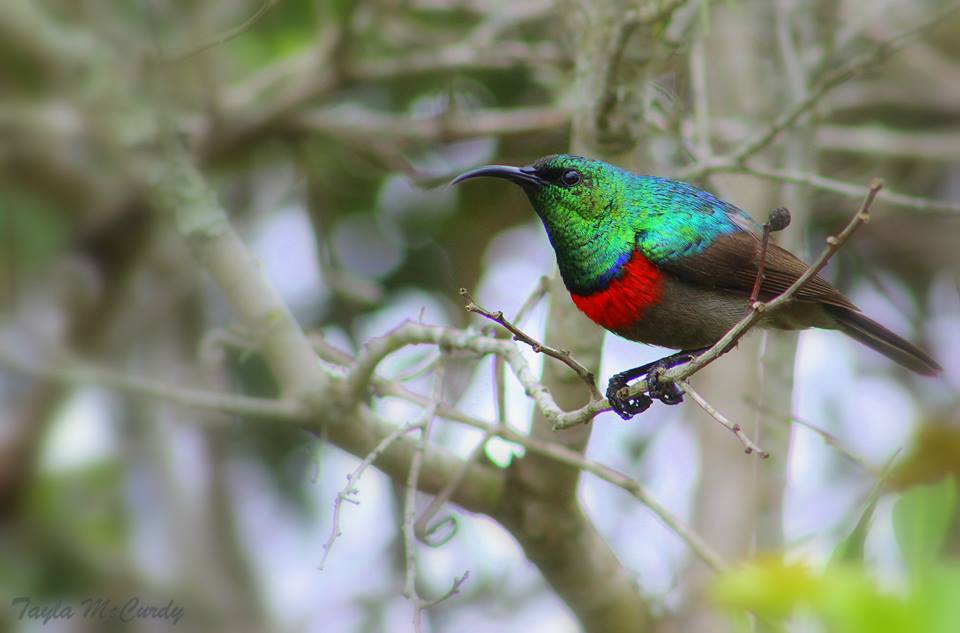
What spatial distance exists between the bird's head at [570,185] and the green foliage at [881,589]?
173cm

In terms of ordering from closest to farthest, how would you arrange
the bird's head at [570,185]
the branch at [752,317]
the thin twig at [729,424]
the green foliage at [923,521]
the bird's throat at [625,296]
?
the green foliage at [923,521] < the branch at [752,317] < the thin twig at [729,424] < the bird's throat at [625,296] < the bird's head at [570,185]

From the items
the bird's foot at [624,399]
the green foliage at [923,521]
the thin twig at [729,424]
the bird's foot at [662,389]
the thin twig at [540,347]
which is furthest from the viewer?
the bird's foot at [624,399]

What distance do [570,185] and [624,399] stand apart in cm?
68

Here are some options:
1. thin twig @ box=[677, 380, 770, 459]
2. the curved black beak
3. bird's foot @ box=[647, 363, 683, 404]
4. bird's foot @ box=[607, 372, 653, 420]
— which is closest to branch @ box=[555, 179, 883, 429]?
thin twig @ box=[677, 380, 770, 459]

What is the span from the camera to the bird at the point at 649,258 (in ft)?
10.7

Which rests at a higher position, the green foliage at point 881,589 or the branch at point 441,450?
the green foliage at point 881,589

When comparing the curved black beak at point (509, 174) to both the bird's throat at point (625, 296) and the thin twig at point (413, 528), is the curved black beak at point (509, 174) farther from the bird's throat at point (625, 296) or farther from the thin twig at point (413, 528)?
the thin twig at point (413, 528)

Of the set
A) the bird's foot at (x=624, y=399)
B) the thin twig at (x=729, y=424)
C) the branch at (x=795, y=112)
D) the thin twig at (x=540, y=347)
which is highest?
the branch at (x=795, y=112)

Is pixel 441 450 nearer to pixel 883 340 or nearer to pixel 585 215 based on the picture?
A: pixel 585 215

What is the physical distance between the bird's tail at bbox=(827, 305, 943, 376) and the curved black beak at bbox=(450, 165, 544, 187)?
3.33ft

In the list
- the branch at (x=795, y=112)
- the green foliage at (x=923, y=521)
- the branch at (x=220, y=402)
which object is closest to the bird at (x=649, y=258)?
the branch at (x=795, y=112)

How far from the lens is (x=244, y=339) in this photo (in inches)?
147

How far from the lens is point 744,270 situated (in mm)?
3416

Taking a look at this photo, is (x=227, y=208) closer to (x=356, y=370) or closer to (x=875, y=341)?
(x=356, y=370)
